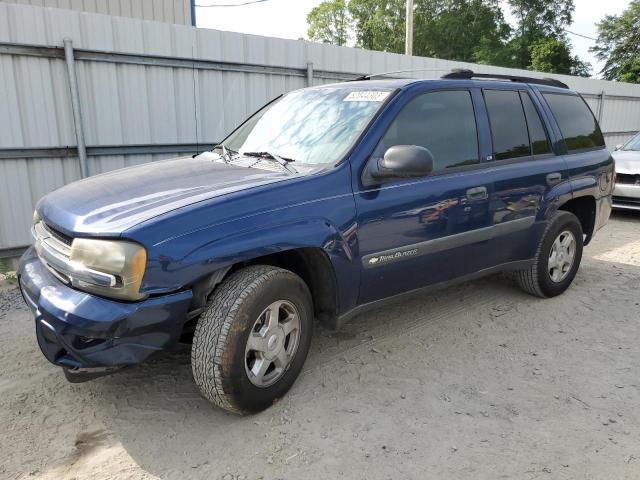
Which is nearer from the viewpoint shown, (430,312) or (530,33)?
(430,312)

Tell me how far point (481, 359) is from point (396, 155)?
1575mm

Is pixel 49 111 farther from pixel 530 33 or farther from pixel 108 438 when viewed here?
pixel 530 33

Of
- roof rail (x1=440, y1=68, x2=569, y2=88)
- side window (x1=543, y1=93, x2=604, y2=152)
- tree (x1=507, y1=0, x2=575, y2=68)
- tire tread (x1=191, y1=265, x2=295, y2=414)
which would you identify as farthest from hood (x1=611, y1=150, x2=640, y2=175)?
tree (x1=507, y1=0, x2=575, y2=68)

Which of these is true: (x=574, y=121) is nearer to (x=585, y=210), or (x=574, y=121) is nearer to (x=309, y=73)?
(x=585, y=210)

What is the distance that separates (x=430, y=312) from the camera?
4.33m

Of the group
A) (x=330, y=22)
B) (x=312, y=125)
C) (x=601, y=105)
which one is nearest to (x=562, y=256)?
(x=312, y=125)

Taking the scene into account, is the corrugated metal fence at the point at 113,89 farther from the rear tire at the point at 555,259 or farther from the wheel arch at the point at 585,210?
the rear tire at the point at 555,259

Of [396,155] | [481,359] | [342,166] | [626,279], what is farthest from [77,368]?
[626,279]

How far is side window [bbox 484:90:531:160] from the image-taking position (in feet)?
12.8

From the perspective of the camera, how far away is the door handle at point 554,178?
4250 millimetres

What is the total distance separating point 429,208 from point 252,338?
143 cm

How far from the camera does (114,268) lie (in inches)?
93.4

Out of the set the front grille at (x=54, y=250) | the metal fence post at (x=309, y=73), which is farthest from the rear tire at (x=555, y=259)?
the metal fence post at (x=309, y=73)

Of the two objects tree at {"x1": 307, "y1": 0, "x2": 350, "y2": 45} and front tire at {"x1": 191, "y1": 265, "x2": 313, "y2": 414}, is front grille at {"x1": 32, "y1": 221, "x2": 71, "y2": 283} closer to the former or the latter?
front tire at {"x1": 191, "y1": 265, "x2": 313, "y2": 414}
